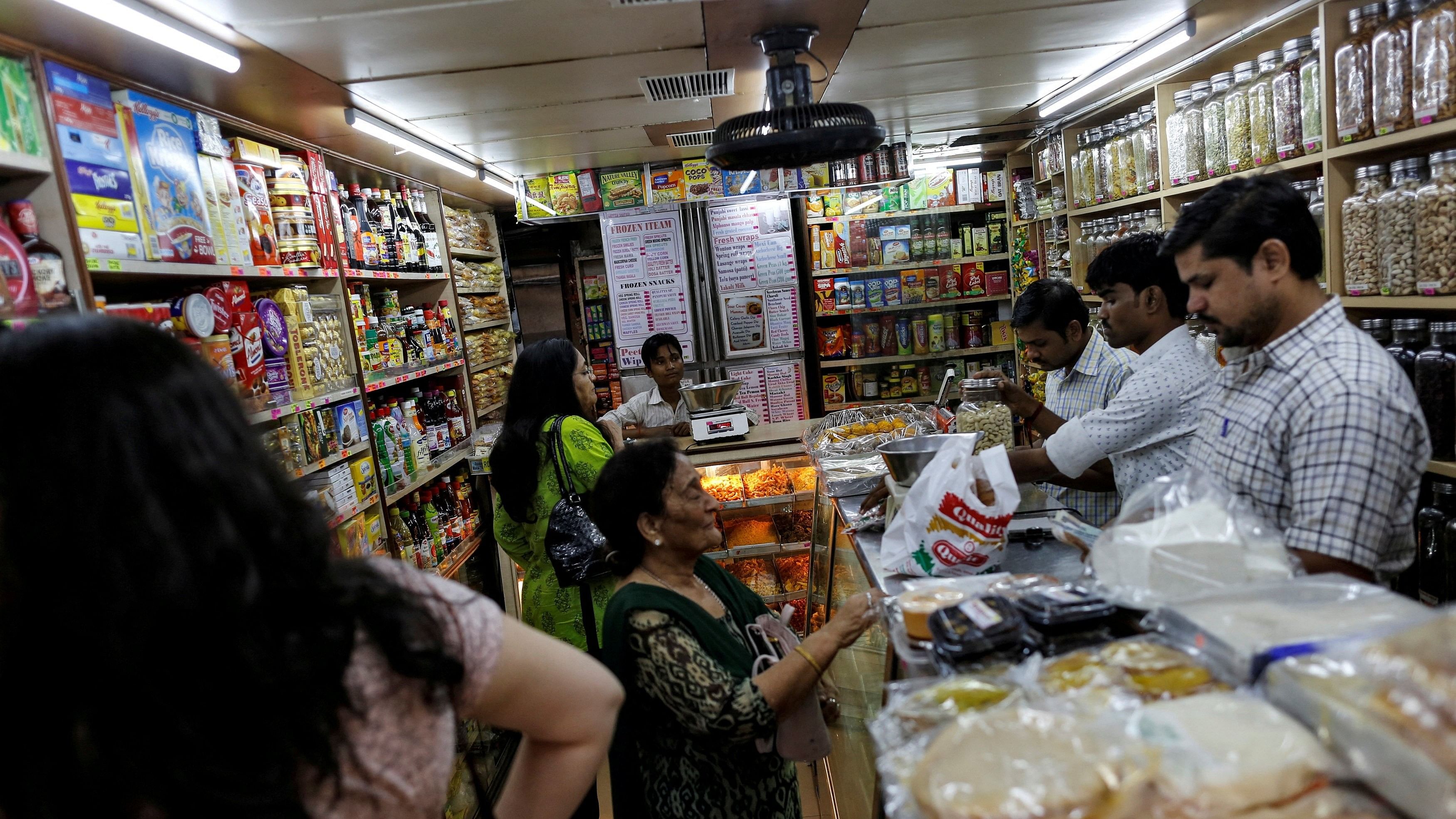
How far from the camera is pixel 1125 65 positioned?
4.03 m

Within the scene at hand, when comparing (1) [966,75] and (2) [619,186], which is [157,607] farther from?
(2) [619,186]

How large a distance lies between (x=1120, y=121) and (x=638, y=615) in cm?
437

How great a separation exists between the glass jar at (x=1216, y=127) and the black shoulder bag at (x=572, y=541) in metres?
3.10

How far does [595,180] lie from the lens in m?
6.15

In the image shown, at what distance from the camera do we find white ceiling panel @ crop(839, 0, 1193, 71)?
324 cm

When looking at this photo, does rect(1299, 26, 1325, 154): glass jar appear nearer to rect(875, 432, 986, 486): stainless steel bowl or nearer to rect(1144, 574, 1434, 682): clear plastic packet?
rect(875, 432, 986, 486): stainless steel bowl

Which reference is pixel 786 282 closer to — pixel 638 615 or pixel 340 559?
pixel 638 615

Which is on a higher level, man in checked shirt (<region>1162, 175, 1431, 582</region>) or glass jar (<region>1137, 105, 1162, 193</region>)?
glass jar (<region>1137, 105, 1162, 193</region>)

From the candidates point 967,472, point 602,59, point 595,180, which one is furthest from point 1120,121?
point 967,472

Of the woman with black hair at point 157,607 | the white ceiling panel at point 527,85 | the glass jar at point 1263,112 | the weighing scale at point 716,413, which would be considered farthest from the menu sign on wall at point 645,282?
the woman with black hair at point 157,607

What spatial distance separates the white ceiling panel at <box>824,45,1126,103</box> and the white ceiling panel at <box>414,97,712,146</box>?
0.77 m

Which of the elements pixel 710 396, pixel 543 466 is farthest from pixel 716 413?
pixel 543 466

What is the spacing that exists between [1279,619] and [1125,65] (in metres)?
3.78

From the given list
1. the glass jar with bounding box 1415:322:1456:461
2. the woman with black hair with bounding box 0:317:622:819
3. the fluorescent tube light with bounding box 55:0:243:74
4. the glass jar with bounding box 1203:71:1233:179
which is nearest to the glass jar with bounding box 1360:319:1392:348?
the glass jar with bounding box 1415:322:1456:461
